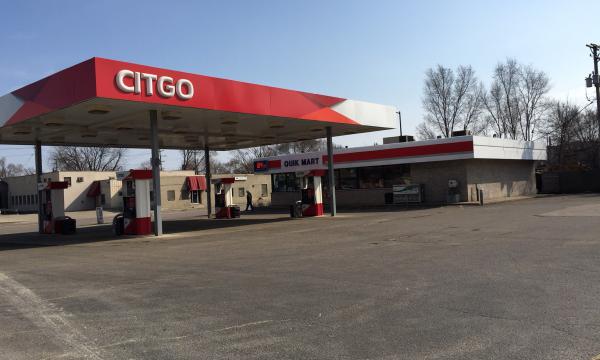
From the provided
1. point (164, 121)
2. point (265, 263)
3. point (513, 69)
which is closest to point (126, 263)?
point (265, 263)

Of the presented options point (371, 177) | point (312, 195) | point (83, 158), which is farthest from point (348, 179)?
point (83, 158)

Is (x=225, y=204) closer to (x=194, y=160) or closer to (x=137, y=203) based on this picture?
(x=137, y=203)

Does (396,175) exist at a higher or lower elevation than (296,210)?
higher

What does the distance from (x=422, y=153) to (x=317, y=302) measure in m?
28.4

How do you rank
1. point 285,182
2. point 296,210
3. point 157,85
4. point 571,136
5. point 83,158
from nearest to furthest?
1. point 157,85
2. point 296,210
3. point 285,182
4. point 571,136
5. point 83,158

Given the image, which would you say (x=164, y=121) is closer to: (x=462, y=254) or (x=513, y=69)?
(x=462, y=254)

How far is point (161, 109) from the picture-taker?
62.8ft

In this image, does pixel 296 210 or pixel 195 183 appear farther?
pixel 195 183

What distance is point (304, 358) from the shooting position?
5102 millimetres

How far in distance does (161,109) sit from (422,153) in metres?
20.2

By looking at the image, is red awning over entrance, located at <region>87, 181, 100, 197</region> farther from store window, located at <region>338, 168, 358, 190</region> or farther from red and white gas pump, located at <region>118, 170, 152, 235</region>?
red and white gas pump, located at <region>118, 170, 152, 235</region>

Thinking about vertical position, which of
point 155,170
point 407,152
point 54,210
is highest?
point 407,152

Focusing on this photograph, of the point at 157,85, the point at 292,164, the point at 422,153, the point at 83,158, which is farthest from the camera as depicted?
the point at 83,158

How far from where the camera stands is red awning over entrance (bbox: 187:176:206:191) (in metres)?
59.7
